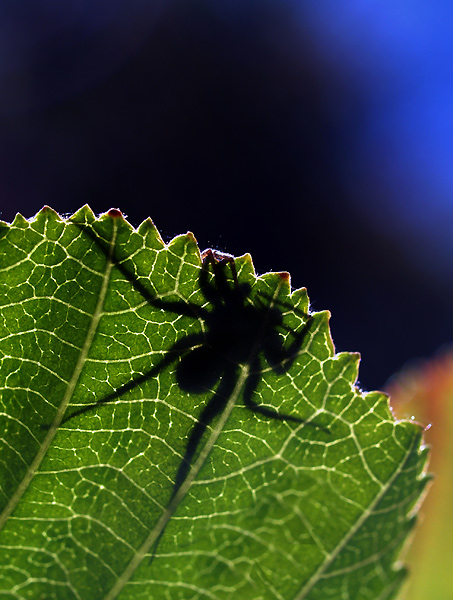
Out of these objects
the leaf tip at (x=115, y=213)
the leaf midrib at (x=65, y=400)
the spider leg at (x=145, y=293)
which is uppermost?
the leaf tip at (x=115, y=213)

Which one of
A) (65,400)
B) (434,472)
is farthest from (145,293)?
(434,472)

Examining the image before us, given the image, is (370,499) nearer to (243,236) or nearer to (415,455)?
(415,455)

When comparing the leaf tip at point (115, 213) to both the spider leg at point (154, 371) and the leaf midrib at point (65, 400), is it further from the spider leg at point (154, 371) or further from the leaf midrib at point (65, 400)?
the spider leg at point (154, 371)

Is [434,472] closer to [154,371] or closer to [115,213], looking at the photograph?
[154,371]

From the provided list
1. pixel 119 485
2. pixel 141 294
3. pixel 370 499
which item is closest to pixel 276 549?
pixel 370 499

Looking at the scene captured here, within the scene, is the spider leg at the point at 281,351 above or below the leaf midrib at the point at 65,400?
above

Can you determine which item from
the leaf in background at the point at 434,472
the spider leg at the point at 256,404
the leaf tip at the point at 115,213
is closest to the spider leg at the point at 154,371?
the spider leg at the point at 256,404
